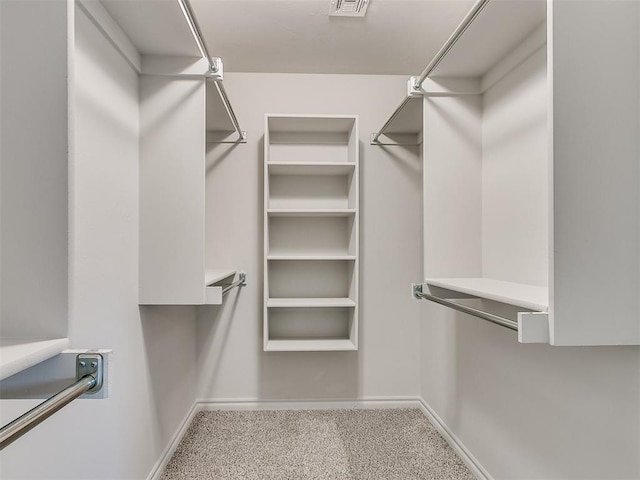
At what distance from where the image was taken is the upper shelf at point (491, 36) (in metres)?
1.22

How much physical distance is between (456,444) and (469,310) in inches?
40.8

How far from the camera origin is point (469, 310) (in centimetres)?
126

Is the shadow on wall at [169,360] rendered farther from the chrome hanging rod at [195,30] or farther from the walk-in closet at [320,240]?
the chrome hanging rod at [195,30]

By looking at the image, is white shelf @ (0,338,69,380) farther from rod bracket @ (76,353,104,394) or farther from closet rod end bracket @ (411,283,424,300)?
closet rod end bracket @ (411,283,424,300)

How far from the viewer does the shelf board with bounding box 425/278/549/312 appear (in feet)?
3.20

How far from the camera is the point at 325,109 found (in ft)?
7.92

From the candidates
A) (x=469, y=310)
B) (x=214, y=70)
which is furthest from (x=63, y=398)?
(x=214, y=70)

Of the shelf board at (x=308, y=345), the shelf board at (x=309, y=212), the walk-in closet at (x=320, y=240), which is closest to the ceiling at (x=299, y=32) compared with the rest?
the walk-in closet at (x=320, y=240)

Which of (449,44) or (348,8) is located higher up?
(348,8)

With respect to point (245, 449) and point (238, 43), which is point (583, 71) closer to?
point (238, 43)

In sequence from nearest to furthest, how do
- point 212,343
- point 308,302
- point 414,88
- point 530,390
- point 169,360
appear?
point 530,390, point 414,88, point 169,360, point 308,302, point 212,343

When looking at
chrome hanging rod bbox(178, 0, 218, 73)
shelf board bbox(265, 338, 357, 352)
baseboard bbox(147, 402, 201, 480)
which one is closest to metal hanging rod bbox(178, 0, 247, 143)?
chrome hanging rod bbox(178, 0, 218, 73)

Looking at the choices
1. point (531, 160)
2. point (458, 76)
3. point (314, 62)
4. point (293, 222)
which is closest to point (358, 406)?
point (293, 222)

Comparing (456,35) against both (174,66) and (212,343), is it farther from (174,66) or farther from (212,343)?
(212,343)
